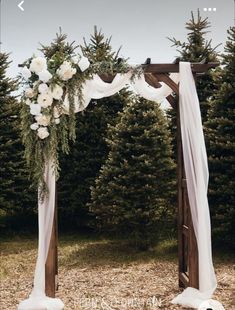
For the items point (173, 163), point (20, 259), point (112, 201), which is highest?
point (173, 163)

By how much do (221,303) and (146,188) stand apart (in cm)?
407

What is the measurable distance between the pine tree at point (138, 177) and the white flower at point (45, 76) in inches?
173

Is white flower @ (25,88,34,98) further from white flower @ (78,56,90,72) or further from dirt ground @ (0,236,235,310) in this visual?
dirt ground @ (0,236,235,310)

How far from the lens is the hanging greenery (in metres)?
6.45

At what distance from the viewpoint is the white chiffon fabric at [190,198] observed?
6496 millimetres

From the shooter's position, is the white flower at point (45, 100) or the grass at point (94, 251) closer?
the white flower at point (45, 100)

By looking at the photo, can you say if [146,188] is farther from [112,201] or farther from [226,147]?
[226,147]

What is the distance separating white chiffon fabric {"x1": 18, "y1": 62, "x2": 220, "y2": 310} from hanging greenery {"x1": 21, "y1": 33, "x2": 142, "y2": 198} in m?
0.13

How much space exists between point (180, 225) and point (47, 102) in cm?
310

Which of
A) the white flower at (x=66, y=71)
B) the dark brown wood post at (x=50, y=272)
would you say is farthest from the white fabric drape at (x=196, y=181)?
the dark brown wood post at (x=50, y=272)

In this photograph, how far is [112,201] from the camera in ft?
35.5

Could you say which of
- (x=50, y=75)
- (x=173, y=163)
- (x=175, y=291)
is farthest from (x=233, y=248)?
(x=50, y=75)

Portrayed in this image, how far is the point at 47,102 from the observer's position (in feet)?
21.1

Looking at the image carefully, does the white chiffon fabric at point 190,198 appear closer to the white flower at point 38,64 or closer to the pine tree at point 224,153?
the white flower at point 38,64
